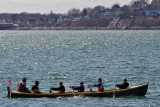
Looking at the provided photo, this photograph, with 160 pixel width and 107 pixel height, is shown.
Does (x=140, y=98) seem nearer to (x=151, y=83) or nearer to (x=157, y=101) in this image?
(x=157, y=101)

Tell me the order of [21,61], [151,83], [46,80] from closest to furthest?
[151,83] → [46,80] → [21,61]

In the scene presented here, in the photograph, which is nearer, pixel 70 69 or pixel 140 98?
pixel 140 98

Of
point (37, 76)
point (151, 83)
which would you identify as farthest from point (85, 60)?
point (151, 83)

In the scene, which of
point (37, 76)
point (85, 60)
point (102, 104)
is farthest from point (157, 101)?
point (85, 60)

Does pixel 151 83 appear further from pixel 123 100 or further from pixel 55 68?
pixel 55 68

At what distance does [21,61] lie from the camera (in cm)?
7156

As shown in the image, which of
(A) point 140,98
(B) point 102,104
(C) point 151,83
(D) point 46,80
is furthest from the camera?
(D) point 46,80

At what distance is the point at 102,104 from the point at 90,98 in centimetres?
245

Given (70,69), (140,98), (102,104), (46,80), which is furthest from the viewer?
(70,69)

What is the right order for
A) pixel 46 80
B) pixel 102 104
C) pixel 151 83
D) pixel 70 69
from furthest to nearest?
pixel 70 69, pixel 46 80, pixel 151 83, pixel 102 104

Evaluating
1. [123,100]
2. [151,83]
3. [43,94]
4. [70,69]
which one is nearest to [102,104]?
[123,100]

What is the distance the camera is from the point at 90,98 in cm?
3925

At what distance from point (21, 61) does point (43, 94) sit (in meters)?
33.0

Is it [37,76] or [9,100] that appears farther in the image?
[37,76]
